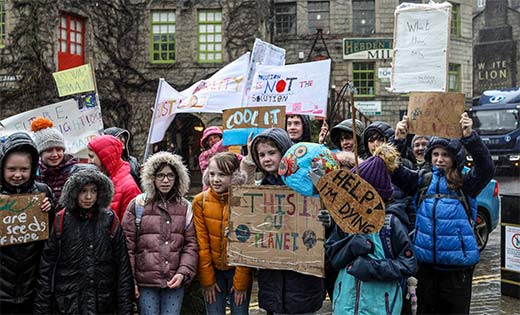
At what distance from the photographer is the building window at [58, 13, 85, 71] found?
65.9 feet

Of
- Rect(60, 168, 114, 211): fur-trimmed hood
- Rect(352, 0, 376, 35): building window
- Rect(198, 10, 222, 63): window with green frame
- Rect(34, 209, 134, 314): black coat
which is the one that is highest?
Rect(352, 0, 376, 35): building window

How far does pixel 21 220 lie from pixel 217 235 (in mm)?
1477

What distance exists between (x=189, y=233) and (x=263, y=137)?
0.96 m

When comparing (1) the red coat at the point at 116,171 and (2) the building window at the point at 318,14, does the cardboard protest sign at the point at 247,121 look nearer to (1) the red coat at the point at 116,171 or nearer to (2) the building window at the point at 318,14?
(1) the red coat at the point at 116,171

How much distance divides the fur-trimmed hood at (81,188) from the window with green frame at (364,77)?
24948 mm

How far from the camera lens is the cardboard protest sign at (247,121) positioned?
572 cm

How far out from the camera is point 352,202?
3658mm

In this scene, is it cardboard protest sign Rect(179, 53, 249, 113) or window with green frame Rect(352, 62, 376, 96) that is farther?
window with green frame Rect(352, 62, 376, 96)

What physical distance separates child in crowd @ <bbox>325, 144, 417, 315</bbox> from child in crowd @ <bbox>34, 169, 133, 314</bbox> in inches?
61.2

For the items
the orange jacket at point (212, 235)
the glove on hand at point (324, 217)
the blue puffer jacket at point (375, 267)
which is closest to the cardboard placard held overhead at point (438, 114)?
the blue puffer jacket at point (375, 267)

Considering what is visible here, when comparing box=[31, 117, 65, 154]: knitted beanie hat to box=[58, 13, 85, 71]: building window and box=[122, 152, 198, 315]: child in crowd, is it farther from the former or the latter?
box=[58, 13, 85, 71]: building window

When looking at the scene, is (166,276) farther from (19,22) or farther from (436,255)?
(19,22)

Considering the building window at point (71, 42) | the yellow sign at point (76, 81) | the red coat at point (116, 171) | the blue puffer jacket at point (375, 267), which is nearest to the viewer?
the blue puffer jacket at point (375, 267)

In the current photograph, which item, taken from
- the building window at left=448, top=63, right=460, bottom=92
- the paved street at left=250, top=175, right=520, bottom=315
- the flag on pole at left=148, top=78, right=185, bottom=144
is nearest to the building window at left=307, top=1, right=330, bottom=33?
the building window at left=448, top=63, right=460, bottom=92
